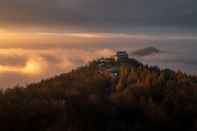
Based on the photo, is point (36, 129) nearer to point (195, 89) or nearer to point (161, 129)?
point (161, 129)

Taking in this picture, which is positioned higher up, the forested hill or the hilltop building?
the forested hill

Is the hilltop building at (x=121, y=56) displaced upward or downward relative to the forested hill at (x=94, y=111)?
downward

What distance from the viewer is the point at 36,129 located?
725 inches

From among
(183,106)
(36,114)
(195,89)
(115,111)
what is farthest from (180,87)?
(36,114)

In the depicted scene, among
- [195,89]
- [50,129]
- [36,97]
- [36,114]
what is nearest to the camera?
[50,129]

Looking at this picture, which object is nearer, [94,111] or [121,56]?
[94,111]

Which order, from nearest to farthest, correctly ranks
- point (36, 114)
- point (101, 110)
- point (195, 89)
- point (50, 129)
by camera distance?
point (50, 129) → point (36, 114) → point (101, 110) → point (195, 89)

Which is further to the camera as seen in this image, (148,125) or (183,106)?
(183,106)

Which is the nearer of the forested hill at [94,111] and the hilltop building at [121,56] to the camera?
the forested hill at [94,111]

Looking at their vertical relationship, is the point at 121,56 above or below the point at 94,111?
below

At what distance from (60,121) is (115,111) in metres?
3.08

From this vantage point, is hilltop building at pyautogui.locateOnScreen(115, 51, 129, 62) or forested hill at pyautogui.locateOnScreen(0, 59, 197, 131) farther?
hilltop building at pyautogui.locateOnScreen(115, 51, 129, 62)

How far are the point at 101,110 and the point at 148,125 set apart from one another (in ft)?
6.39

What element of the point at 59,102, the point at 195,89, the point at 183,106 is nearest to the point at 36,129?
the point at 59,102
